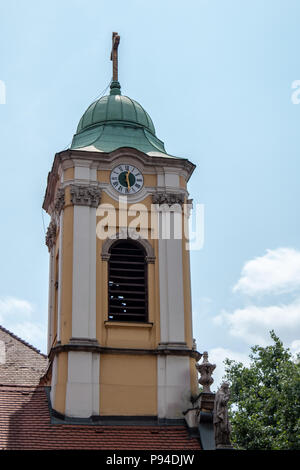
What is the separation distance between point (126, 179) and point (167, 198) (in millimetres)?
1293

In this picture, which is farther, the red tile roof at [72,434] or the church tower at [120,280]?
the church tower at [120,280]

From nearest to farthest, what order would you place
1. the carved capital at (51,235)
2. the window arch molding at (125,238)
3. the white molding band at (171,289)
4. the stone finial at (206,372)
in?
1. the stone finial at (206,372)
2. the white molding band at (171,289)
3. the window arch molding at (125,238)
4. the carved capital at (51,235)

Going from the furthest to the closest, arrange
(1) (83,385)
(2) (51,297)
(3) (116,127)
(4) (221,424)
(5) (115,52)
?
(5) (115,52) → (2) (51,297) → (3) (116,127) → (1) (83,385) → (4) (221,424)

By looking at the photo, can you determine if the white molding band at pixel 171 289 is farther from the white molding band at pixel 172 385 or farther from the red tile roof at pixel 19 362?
the red tile roof at pixel 19 362

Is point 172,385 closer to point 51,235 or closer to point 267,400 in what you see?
point 51,235

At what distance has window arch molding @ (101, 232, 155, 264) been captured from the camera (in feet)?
80.5

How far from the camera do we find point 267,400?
113ft

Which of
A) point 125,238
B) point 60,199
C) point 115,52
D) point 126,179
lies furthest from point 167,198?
point 115,52

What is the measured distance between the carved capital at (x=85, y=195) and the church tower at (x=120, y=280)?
28 mm

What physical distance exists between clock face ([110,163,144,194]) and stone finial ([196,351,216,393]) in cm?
536

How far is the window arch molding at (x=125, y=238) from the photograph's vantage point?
24.5 metres

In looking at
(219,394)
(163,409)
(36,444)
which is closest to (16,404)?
(36,444)

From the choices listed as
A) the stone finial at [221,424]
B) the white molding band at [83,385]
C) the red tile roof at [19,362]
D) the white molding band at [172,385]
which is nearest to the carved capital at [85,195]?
the white molding band at [83,385]
